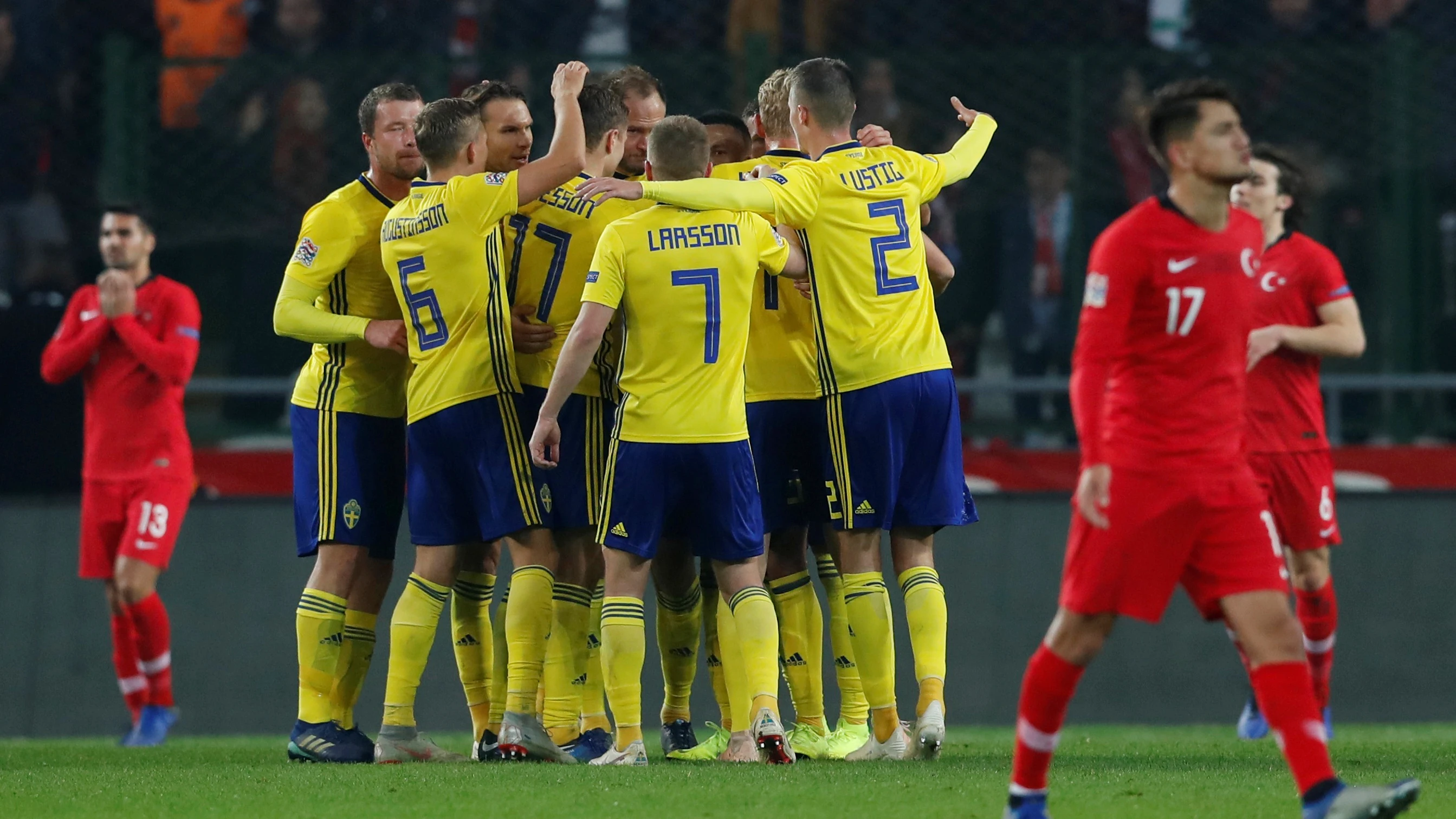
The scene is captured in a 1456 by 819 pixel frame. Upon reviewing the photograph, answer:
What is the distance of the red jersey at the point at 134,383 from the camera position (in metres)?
8.80

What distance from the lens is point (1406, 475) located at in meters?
9.55

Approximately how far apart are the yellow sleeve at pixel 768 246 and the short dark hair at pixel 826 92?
1.43ft

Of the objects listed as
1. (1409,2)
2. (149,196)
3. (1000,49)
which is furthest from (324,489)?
(1409,2)

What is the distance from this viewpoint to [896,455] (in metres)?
6.24

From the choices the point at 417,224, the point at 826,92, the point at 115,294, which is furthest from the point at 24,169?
the point at 826,92

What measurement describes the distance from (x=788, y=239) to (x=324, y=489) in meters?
1.89

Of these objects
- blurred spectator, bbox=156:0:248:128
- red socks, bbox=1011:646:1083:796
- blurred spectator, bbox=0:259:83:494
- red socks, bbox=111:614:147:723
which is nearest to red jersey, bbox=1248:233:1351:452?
red socks, bbox=1011:646:1083:796

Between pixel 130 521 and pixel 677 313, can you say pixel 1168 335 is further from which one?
pixel 130 521

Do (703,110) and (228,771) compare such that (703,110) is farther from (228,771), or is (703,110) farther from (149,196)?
(228,771)

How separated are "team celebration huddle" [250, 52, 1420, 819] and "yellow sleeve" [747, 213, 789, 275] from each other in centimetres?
1

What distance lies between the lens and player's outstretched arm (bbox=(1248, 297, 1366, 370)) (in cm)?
648

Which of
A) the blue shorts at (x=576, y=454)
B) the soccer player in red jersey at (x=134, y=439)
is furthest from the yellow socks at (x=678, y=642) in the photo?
the soccer player in red jersey at (x=134, y=439)

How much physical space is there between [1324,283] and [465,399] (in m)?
3.17

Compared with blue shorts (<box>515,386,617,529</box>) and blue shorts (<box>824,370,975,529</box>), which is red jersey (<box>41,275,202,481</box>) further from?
blue shorts (<box>824,370,975,529</box>)
